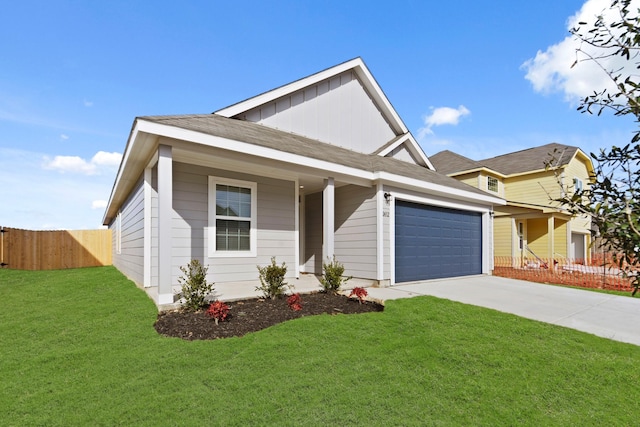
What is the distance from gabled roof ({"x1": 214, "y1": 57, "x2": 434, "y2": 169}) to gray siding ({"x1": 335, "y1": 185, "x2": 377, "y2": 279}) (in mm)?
3559

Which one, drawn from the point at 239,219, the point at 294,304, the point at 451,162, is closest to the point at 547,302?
the point at 294,304

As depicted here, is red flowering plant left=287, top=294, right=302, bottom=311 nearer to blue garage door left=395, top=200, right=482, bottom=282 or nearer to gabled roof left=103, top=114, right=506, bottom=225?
gabled roof left=103, top=114, right=506, bottom=225

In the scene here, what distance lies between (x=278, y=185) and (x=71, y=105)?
5492mm

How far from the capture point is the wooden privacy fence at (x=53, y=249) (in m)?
12.7

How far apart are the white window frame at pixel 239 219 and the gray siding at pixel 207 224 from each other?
3.4 inches

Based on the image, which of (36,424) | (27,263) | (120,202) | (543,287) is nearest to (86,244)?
(27,263)

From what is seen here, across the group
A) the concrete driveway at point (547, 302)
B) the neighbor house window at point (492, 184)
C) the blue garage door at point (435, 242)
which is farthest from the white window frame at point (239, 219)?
the neighbor house window at point (492, 184)

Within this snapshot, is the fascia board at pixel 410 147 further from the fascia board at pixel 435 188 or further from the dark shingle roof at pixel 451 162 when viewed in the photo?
the dark shingle roof at pixel 451 162

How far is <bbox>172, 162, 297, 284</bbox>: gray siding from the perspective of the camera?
6758 millimetres

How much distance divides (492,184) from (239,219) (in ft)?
52.8

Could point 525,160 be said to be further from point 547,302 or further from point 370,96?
point 547,302

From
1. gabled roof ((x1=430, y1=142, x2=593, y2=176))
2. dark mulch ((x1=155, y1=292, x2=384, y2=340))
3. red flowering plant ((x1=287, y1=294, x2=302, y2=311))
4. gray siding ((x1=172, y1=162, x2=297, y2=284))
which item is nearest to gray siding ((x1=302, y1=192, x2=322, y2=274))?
gray siding ((x1=172, y1=162, x2=297, y2=284))

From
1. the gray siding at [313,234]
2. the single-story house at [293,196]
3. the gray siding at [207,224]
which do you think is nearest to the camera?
the single-story house at [293,196]

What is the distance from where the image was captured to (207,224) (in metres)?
7.11
